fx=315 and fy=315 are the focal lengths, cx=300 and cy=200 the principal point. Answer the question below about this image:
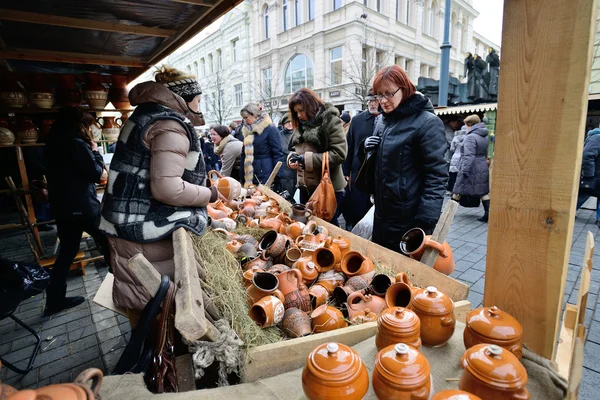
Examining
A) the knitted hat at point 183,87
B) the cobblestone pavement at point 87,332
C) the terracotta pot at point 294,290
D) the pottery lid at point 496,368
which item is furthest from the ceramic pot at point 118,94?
the pottery lid at point 496,368

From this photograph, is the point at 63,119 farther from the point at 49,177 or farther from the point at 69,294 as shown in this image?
the point at 69,294

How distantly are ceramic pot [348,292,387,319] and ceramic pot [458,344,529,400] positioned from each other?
0.72 metres

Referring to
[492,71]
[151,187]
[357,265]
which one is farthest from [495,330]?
[492,71]

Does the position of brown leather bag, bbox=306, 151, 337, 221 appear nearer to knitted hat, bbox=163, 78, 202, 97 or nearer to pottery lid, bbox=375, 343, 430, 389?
knitted hat, bbox=163, 78, 202, 97

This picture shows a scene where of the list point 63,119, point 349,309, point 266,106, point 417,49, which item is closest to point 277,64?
point 266,106

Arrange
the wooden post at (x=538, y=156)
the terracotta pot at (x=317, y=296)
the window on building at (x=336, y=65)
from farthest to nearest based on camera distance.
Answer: the window on building at (x=336, y=65) → the terracotta pot at (x=317, y=296) → the wooden post at (x=538, y=156)

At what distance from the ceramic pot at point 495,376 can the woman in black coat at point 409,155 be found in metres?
1.43

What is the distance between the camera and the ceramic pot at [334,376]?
0.85 metres

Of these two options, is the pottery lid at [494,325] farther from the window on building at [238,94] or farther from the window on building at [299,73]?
the window on building at [238,94]

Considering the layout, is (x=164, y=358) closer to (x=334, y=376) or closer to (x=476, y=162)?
(x=334, y=376)

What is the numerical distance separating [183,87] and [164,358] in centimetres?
148

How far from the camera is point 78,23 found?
2584 mm

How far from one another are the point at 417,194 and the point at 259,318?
1.45 metres

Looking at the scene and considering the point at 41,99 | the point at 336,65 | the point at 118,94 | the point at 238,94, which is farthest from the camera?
the point at 238,94
